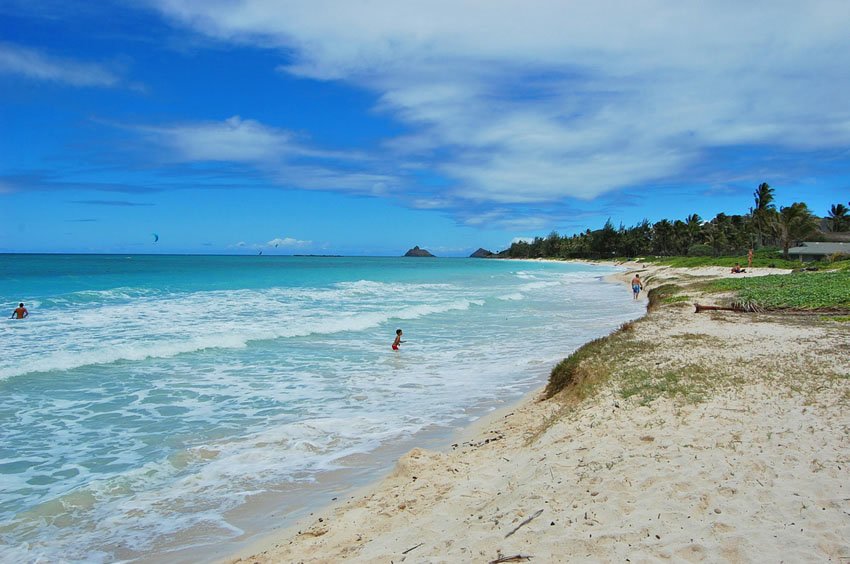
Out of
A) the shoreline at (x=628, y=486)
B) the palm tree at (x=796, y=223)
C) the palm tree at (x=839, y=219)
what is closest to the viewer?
the shoreline at (x=628, y=486)

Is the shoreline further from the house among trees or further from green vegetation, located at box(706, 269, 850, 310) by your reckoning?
the house among trees

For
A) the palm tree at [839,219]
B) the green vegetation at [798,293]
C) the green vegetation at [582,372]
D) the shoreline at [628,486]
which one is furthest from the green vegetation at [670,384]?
the palm tree at [839,219]

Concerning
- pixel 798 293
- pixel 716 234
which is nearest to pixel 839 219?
pixel 716 234

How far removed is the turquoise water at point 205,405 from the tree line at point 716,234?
171 feet

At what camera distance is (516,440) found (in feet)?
24.7

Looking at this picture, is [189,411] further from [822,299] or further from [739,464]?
[822,299]

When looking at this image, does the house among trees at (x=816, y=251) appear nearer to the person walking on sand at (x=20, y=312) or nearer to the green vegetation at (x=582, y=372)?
the green vegetation at (x=582, y=372)

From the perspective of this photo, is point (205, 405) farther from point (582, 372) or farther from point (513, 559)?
point (513, 559)

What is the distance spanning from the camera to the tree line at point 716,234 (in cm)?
6291

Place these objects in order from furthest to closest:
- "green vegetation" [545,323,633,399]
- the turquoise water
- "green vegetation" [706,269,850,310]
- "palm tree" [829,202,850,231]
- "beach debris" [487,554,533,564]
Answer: "palm tree" [829,202,850,231], "green vegetation" [706,269,850,310], "green vegetation" [545,323,633,399], the turquoise water, "beach debris" [487,554,533,564]

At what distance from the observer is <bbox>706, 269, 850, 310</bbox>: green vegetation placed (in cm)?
1797

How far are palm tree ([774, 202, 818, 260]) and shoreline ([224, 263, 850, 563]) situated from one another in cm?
6316

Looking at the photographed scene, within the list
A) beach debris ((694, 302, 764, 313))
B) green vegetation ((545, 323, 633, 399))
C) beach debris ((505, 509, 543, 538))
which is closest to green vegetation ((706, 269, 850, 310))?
beach debris ((694, 302, 764, 313))

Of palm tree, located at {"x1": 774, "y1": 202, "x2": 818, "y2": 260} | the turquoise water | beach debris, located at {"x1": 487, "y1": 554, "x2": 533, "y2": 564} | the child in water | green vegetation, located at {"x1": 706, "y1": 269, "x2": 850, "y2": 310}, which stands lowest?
the turquoise water
